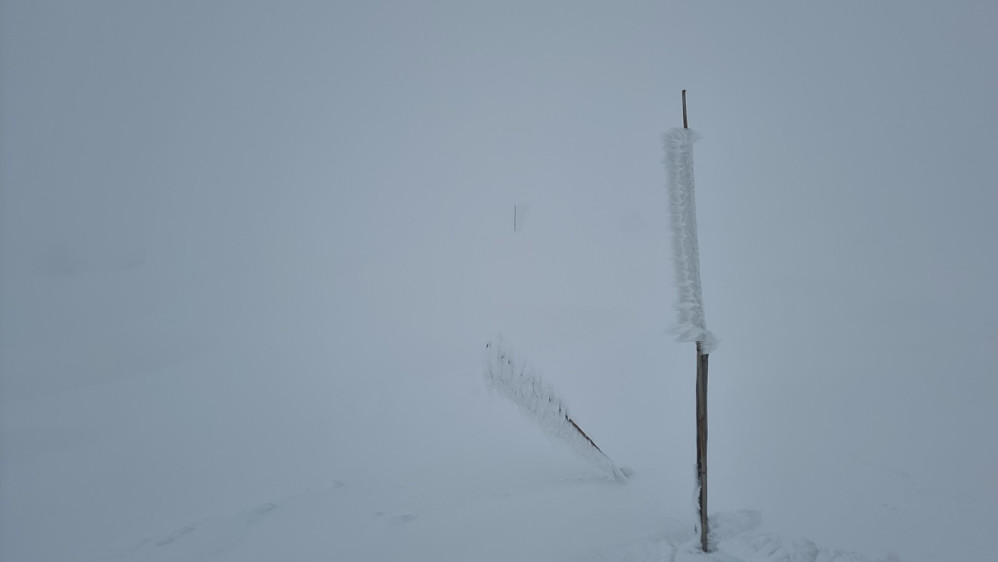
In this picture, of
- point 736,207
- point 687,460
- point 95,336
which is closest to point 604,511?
point 687,460

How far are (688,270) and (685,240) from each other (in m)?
0.16

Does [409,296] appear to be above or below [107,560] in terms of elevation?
above

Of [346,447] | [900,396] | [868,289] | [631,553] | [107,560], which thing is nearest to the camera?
[631,553]

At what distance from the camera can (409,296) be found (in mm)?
10578

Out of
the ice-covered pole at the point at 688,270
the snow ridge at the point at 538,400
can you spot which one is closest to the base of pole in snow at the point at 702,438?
the ice-covered pole at the point at 688,270

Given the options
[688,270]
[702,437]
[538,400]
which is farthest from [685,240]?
[538,400]

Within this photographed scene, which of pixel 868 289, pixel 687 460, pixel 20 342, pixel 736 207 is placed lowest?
pixel 687 460

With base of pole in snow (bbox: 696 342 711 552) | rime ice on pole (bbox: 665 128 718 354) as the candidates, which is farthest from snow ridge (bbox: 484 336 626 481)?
rime ice on pole (bbox: 665 128 718 354)

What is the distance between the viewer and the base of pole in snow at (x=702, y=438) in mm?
2287

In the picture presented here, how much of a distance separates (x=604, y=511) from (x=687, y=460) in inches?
54.1

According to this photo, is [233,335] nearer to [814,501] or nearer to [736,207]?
[814,501]

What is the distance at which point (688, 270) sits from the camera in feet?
7.55

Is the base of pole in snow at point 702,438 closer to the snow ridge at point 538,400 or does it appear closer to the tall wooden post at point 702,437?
the tall wooden post at point 702,437

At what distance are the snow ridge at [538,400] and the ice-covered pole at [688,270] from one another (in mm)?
1026
